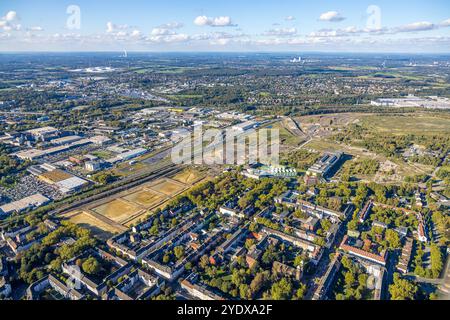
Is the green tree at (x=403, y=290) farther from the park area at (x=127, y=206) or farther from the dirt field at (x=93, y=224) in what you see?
the dirt field at (x=93, y=224)

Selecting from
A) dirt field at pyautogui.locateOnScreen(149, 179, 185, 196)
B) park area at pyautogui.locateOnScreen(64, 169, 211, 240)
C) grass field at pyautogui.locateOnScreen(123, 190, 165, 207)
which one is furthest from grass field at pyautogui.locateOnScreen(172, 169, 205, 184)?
grass field at pyautogui.locateOnScreen(123, 190, 165, 207)

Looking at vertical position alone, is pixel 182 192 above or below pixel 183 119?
below

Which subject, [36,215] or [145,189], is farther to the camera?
[145,189]

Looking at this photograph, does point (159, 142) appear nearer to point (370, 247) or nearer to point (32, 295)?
point (32, 295)

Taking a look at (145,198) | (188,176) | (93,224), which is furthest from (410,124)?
(93,224)

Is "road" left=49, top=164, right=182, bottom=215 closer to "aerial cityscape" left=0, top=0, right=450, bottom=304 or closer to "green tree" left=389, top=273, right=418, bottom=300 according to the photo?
"aerial cityscape" left=0, top=0, right=450, bottom=304

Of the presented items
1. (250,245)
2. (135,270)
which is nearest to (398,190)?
(250,245)

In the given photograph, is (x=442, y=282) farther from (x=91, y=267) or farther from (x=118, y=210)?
(x=118, y=210)
